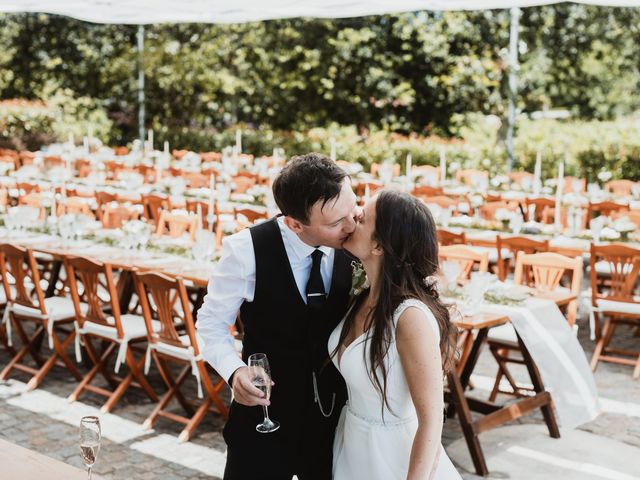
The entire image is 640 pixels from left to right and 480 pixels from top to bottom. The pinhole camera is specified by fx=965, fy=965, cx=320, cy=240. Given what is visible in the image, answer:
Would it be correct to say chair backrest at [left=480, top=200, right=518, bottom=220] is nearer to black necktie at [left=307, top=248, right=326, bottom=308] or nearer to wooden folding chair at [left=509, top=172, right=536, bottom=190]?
wooden folding chair at [left=509, top=172, right=536, bottom=190]

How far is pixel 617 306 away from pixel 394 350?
492cm

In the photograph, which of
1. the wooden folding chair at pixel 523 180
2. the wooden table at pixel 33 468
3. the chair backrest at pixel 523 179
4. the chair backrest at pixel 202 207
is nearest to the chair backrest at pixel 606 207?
the wooden folding chair at pixel 523 180

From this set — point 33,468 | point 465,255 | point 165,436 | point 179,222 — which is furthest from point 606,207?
point 33,468

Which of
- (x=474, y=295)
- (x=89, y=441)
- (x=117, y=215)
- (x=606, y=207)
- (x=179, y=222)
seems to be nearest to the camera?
(x=89, y=441)

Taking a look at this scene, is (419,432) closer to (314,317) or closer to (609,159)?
(314,317)

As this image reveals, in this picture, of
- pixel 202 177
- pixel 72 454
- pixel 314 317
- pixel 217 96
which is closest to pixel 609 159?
pixel 202 177

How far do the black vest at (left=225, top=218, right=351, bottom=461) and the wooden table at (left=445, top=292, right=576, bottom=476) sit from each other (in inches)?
82.8

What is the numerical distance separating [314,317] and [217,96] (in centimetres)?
2074

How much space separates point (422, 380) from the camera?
252cm

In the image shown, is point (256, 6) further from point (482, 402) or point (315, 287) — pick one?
point (315, 287)

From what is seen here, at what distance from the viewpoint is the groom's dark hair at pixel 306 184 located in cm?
263

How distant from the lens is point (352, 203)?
2.67 metres

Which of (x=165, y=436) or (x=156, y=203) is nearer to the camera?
(x=165, y=436)

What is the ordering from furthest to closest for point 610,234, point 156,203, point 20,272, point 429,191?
1. point 429,191
2. point 156,203
3. point 610,234
4. point 20,272
